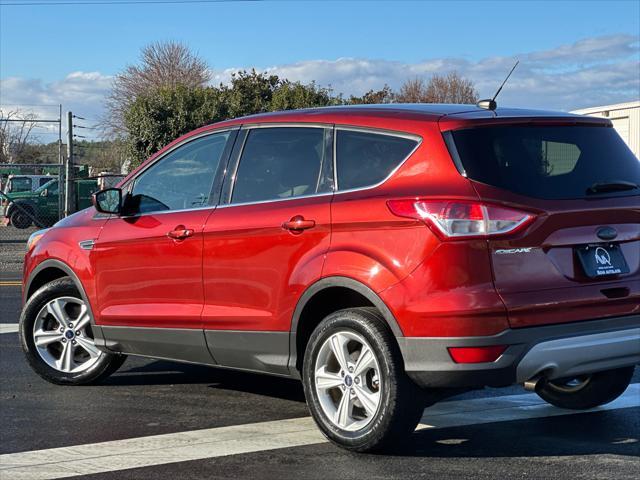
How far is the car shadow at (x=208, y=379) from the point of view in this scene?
693 centimetres

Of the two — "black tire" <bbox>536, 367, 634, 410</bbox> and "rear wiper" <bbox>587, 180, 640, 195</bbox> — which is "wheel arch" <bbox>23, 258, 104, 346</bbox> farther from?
"rear wiper" <bbox>587, 180, 640, 195</bbox>

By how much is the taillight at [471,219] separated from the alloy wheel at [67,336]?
3.24 meters

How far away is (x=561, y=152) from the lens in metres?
5.30

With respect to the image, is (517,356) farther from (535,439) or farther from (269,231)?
(269,231)

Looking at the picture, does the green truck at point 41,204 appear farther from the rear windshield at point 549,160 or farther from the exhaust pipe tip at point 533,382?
the exhaust pipe tip at point 533,382

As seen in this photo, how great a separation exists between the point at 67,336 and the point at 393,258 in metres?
3.20

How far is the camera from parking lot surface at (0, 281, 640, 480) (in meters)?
4.91

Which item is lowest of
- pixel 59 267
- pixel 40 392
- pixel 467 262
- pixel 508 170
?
pixel 40 392

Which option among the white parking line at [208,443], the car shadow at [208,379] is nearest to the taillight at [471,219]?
the white parking line at [208,443]

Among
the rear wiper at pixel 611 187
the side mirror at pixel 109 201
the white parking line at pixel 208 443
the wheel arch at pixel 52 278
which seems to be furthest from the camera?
the wheel arch at pixel 52 278

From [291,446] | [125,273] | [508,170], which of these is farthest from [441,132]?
[125,273]

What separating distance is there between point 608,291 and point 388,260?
1.16 m

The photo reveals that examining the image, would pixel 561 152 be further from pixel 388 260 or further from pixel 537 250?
pixel 388 260

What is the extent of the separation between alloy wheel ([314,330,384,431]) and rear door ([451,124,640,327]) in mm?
844
